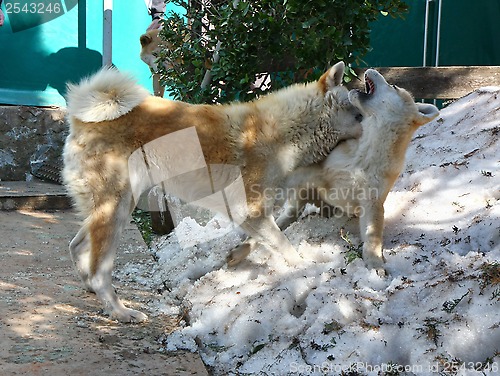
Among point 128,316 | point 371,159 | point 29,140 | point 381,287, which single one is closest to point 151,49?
point 29,140

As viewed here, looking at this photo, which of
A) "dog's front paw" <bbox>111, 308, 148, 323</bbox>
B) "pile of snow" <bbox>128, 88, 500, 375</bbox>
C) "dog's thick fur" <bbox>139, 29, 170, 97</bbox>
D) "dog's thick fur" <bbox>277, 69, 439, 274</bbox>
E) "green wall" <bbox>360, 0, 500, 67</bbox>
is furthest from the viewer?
"green wall" <bbox>360, 0, 500, 67</bbox>

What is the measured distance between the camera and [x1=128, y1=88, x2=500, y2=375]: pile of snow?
8.11 ft

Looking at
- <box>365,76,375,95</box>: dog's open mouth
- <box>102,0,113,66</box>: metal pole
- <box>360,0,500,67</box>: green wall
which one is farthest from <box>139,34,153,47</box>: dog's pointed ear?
<box>365,76,375,95</box>: dog's open mouth

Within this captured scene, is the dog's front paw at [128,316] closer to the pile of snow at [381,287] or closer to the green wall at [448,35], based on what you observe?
the pile of snow at [381,287]

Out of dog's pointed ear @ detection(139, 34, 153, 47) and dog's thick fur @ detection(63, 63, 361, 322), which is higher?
dog's thick fur @ detection(63, 63, 361, 322)

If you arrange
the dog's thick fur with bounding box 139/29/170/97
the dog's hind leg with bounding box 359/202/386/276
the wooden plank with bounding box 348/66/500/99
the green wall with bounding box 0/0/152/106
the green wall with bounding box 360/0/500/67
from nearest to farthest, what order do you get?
the dog's hind leg with bounding box 359/202/386/276
the wooden plank with bounding box 348/66/500/99
the dog's thick fur with bounding box 139/29/170/97
the green wall with bounding box 0/0/152/106
the green wall with bounding box 360/0/500/67

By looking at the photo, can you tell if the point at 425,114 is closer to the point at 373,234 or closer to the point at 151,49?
the point at 373,234

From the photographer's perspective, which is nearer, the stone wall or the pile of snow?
the pile of snow

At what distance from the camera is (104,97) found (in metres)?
3.45

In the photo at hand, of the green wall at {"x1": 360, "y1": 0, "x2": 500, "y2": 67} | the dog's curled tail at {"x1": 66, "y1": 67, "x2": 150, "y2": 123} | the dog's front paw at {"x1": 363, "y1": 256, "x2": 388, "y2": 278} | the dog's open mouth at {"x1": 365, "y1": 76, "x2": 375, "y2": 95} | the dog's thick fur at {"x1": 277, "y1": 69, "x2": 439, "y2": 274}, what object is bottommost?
the green wall at {"x1": 360, "y1": 0, "x2": 500, "y2": 67}

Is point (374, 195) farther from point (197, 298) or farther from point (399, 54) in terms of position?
point (399, 54)

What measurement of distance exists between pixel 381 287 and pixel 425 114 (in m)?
1.20

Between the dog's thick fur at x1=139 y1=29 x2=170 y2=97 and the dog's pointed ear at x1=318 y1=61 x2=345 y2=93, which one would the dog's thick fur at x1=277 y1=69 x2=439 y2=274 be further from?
A: the dog's thick fur at x1=139 y1=29 x2=170 y2=97

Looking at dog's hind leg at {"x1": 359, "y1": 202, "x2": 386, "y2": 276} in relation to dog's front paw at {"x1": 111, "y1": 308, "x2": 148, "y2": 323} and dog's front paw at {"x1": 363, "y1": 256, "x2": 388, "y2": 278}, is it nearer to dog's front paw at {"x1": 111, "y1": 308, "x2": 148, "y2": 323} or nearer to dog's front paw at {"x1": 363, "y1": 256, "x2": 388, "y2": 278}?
dog's front paw at {"x1": 363, "y1": 256, "x2": 388, "y2": 278}
